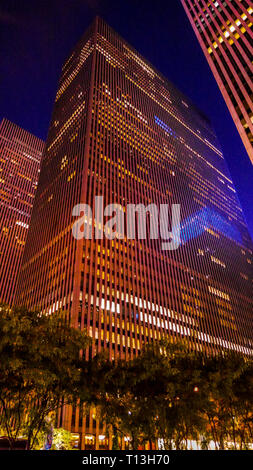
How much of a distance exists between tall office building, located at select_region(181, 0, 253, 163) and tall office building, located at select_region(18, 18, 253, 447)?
5413 centimetres

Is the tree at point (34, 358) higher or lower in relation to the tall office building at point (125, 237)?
lower

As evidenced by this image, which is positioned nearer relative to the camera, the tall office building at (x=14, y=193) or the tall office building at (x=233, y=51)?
the tall office building at (x=233, y=51)

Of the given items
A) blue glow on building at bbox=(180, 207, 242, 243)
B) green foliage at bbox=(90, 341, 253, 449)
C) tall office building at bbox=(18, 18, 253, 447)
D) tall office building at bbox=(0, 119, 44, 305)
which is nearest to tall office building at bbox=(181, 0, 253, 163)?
green foliage at bbox=(90, 341, 253, 449)

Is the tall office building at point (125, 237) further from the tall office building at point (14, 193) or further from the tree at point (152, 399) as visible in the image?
the tree at point (152, 399)

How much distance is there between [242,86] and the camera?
51.4 metres

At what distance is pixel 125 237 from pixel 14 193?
92161mm

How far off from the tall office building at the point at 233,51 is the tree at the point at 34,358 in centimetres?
4161

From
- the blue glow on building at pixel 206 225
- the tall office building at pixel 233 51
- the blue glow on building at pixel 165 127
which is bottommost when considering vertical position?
the tall office building at pixel 233 51

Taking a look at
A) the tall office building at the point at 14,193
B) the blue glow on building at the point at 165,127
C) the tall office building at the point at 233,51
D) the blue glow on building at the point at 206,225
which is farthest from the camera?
the blue glow on building at the point at 165,127

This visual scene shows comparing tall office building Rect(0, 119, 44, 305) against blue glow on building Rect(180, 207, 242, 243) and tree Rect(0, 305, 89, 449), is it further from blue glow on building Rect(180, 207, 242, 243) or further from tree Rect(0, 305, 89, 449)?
tree Rect(0, 305, 89, 449)

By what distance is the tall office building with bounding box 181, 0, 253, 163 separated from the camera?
50513 mm

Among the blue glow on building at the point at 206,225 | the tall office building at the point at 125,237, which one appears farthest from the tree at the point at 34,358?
the blue glow on building at the point at 206,225

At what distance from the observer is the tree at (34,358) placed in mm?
19328

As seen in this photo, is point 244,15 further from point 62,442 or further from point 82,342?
point 62,442
